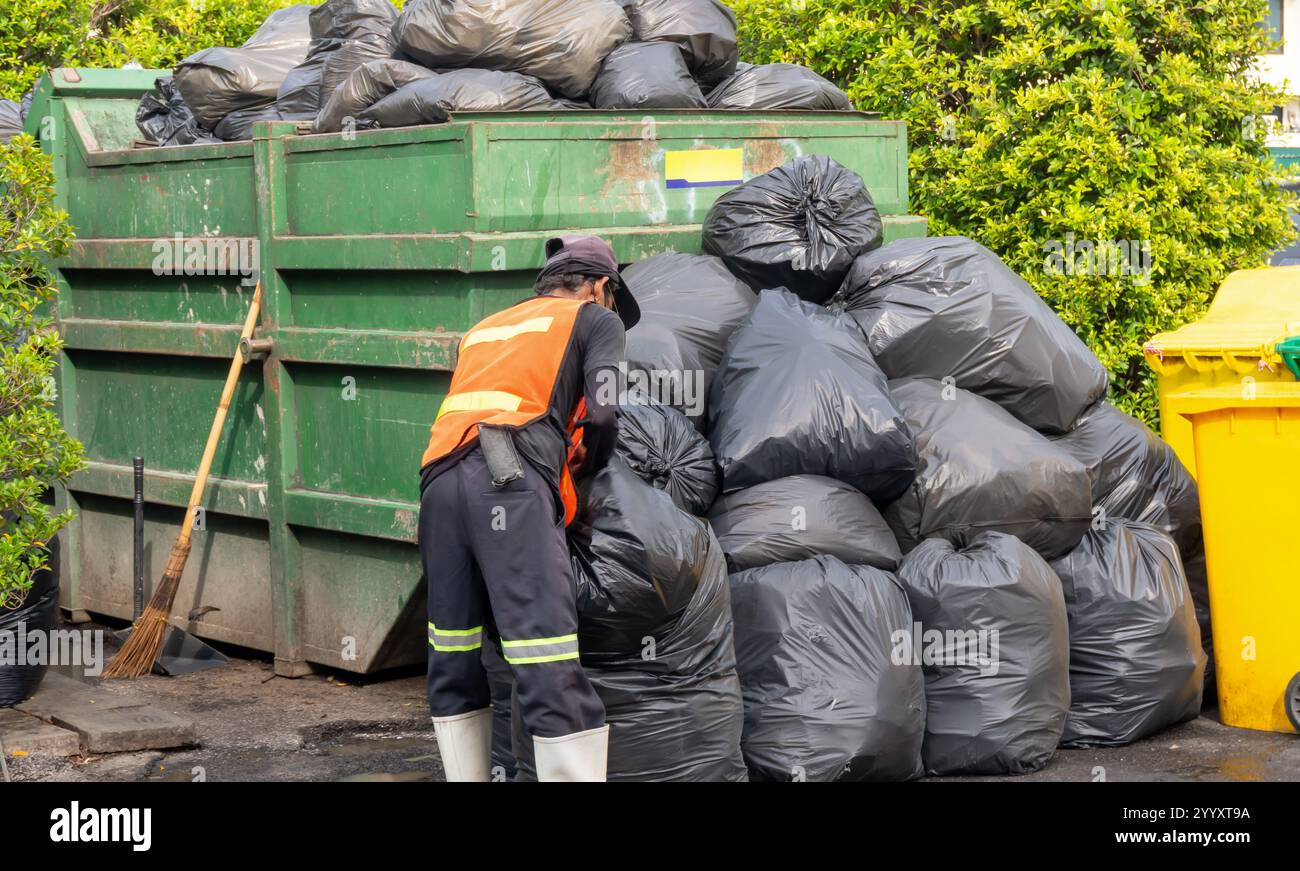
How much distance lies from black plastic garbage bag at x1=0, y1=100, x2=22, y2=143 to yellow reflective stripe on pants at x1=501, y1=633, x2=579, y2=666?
167 inches

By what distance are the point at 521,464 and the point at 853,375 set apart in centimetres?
128

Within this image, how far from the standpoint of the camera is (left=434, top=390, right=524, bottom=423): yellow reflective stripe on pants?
11.7ft

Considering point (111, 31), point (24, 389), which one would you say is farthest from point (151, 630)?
point (111, 31)

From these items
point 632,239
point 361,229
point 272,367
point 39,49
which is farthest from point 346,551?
point 39,49

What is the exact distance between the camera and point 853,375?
4.44m

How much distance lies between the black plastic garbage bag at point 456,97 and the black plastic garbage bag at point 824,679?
1.69m

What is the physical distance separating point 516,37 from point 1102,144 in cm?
268

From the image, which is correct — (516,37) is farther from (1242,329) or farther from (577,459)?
(1242,329)

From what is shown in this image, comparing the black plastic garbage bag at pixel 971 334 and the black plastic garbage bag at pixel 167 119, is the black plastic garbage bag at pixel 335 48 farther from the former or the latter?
the black plastic garbage bag at pixel 971 334

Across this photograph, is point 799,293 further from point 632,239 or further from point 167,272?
point 167,272

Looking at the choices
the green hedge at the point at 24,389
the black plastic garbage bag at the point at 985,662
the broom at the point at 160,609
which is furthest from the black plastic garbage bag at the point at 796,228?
the green hedge at the point at 24,389

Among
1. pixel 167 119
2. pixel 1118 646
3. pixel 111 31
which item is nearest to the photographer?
pixel 1118 646

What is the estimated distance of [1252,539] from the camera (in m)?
4.50

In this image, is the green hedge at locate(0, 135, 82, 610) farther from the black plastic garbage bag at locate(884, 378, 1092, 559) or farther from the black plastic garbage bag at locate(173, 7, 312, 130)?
the black plastic garbage bag at locate(884, 378, 1092, 559)
